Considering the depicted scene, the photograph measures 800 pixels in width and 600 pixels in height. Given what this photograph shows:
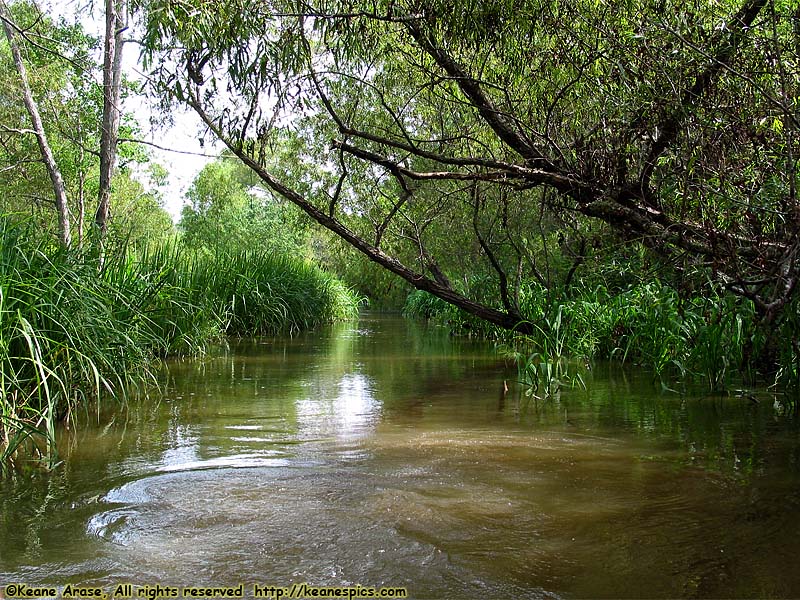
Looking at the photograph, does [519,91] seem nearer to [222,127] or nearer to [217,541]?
[222,127]

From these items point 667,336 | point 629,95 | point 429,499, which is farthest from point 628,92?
point 429,499

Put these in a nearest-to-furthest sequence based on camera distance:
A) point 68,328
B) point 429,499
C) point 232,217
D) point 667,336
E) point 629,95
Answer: point 429,499 → point 68,328 → point 629,95 → point 667,336 → point 232,217

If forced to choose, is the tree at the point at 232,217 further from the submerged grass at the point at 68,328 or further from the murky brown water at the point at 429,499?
the murky brown water at the point at 429,499

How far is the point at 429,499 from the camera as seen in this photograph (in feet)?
10.6

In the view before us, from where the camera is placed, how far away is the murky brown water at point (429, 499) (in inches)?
94.9

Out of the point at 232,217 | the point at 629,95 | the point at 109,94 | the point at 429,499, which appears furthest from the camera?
the point at 232,217

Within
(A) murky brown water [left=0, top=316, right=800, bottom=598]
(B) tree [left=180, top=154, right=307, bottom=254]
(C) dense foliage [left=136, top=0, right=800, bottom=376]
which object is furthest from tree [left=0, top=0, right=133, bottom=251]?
(A) murky brown water [left=0, top=316, right=800, bottom=598]

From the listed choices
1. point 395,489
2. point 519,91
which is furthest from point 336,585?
point 519,91

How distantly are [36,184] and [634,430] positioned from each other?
65.8 ft

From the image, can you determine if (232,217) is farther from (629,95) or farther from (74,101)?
(629,95)

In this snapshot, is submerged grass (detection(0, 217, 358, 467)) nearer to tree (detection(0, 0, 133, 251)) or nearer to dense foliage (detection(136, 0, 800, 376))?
dense foliage (detection(136, 0, 800, 376))

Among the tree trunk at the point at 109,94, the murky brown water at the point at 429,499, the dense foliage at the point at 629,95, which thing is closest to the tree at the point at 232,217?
the tree trunk at the point at 109,94

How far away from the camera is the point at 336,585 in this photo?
2.31 m

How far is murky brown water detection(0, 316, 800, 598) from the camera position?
241cm
